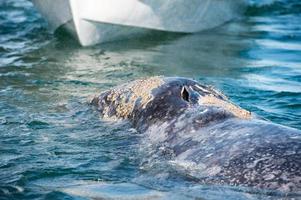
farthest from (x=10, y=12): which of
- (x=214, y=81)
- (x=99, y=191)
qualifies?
(x=99, y=191)

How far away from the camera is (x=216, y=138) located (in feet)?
14.6

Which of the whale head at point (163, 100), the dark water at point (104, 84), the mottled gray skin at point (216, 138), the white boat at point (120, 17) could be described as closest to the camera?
the mottled gray skin at point (216, 138)

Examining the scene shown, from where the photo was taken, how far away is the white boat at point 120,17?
991 centimetres

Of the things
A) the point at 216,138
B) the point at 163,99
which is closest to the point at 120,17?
the point at 163,99

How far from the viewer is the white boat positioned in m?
9.91

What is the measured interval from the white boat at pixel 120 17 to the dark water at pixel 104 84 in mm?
183

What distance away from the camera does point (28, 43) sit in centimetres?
1038

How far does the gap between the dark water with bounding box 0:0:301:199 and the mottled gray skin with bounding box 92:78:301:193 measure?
121mm

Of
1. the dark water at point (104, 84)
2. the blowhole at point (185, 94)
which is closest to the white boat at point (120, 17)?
the dark water at point (104, 84)

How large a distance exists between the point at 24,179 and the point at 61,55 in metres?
5.13

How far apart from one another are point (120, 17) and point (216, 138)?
592 cm

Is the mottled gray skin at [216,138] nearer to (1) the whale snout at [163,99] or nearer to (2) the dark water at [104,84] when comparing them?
(1) the whale snout at [163,99]

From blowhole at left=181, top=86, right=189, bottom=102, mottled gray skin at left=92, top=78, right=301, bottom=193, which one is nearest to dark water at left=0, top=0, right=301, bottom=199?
mottled gray skin at left=92, top=78, right=301, bottom=193

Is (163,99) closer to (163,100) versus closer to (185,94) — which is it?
(163,100)
